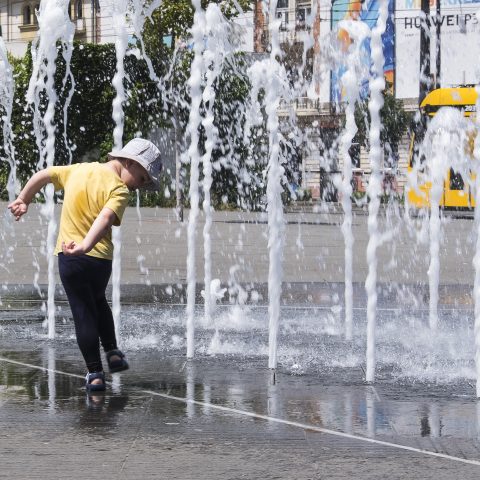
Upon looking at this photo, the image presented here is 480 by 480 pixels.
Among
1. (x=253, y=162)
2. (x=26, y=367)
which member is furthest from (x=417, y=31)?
(x=26, y=367)

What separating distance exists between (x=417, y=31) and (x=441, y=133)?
2901 centimetres

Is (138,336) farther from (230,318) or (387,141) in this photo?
(387,141)

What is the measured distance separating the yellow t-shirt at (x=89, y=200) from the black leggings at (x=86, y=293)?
0.22 feet

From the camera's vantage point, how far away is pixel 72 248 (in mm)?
6602

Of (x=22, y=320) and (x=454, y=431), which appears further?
(x=22, y=320)

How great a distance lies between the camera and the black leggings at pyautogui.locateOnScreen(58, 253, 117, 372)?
674 centimetres

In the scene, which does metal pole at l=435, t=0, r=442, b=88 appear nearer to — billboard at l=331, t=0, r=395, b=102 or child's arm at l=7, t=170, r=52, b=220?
billboard at l=331, t=0, r=395, b=102

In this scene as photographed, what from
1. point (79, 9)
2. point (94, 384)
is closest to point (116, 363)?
point (94, 384)

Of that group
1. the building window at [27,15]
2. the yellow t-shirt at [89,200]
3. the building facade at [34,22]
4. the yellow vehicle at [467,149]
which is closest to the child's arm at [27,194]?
the yellow t-shirt at [89,200]

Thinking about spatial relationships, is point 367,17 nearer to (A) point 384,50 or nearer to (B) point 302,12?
(A) point 384,50

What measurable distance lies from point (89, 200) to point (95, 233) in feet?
1.03

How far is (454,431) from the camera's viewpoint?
5832 millimetres

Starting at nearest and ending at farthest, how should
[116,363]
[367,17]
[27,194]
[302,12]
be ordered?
1. [27,194]
2. [116,363]
3. [367,17]
4. [302,12]

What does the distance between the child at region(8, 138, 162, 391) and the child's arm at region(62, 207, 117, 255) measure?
1.4 inches
